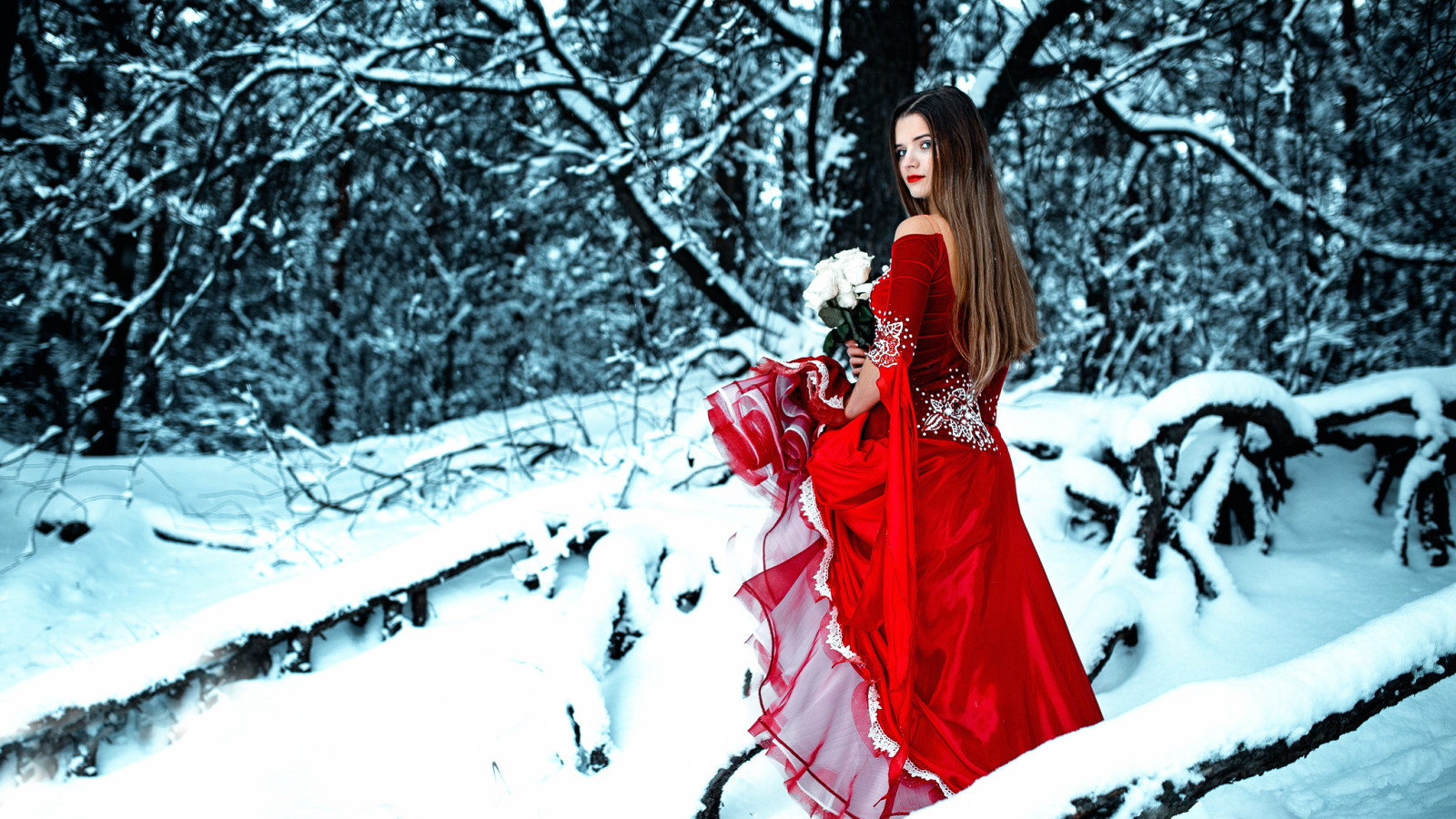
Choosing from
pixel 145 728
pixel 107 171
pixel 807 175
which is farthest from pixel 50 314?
pixel 807 175

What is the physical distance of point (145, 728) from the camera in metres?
3.03

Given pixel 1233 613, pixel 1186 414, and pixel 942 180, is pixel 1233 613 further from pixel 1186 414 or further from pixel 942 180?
pixel 942 180

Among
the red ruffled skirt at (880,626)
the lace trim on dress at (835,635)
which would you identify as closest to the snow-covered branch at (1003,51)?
the red ruffled skirt at (880,626)

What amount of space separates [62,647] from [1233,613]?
4825mm

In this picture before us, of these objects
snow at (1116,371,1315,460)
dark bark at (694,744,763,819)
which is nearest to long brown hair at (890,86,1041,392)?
dark bark at (694,744,763,819)

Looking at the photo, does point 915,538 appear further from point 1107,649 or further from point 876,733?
point 1107,649

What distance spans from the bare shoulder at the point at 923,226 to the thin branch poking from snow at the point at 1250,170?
123 inches

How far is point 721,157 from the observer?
21.1ft

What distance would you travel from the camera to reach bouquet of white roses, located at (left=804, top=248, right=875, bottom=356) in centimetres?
221

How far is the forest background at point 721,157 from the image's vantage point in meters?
4.20

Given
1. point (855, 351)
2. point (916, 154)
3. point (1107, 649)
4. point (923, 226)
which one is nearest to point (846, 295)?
point (855, 351)

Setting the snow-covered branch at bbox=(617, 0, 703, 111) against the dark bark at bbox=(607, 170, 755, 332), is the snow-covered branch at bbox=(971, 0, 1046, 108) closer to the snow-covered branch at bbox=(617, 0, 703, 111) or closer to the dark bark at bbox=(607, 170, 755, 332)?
the snow-covered branch at bbox=(617, 0, 703, 111)

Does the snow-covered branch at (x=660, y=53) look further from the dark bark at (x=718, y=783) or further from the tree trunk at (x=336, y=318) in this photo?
the tree trunk at (x=336, y=318)

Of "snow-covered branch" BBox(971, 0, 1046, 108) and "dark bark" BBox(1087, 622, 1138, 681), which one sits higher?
"snow-covered branch" BBox(971, 0, 1046, 108)
